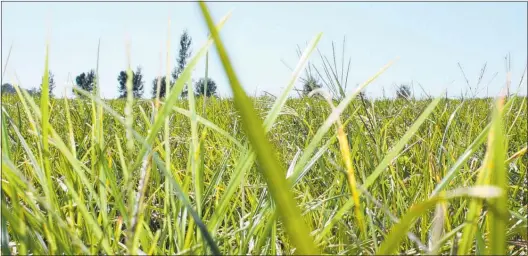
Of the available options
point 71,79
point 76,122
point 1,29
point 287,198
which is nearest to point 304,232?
point 287,198

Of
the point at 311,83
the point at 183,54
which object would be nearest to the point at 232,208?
the point at 311,83

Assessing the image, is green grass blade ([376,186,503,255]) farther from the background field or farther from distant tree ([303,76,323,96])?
distant tree ([303,76,323,96])

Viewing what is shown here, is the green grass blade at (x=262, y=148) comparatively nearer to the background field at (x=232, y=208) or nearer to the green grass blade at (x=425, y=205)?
the green grass blade at (x=425, y=205)

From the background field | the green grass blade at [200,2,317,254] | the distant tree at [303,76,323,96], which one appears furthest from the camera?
the distant tree at [303,76,323,96]

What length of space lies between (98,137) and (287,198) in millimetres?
522

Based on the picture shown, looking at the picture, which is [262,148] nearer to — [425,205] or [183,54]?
[425,205]

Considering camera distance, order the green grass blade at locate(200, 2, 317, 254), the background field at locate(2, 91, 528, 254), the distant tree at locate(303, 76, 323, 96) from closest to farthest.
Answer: the green grass blade at locate(200, 2, 317, 254) → the background field at locate(2, 91, 528, 254) → the distant tree at locate(303, 76, 323, 96)

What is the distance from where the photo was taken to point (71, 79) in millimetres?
1127

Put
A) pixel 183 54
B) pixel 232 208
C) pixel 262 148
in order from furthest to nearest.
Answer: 1. pixel 183 54
2. pixel 232 208
3. pixel 262 148

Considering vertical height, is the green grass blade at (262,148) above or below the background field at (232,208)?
above

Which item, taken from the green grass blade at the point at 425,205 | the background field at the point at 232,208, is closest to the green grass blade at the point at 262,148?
the green grass blade at the point at 425,205

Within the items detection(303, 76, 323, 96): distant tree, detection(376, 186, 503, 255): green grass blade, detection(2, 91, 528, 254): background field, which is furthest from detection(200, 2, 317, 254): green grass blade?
detection(303, 76, 323, 96): distant tree

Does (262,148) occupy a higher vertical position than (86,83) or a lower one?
lower

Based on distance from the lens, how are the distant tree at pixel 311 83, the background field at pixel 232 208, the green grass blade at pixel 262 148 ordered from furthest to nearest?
the distant tree at pixel 311 83
the background field at pixel 232 208
the green grass blade at pixel 262 148
